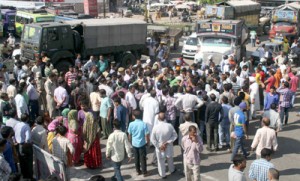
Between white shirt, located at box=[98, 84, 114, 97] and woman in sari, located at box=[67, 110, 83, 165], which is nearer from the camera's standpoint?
woman in sari, located at box=[67, 110, 83, 165]

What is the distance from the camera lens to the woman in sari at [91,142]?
9.65 metres

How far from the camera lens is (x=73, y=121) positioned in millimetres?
9484

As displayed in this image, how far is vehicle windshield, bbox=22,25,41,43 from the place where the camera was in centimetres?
1797

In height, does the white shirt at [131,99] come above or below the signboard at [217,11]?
below

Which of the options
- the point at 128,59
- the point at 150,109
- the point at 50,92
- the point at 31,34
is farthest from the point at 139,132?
the point at 128,59

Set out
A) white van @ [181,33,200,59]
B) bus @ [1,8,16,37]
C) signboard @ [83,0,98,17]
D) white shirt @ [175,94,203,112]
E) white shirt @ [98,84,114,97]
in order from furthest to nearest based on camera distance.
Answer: signboard @ [83,0,98,17], bus @ [1,8,16,37], white van @ [181,33,200,59], white shirt @ [98,84,114,97], white shirt @ [175,94,203,112]

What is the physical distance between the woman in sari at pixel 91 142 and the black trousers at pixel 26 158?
134 centimetres

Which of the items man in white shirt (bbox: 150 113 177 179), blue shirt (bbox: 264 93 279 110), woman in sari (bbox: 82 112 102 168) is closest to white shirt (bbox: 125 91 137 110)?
woman in sari (bbox: 82 112 102 168)

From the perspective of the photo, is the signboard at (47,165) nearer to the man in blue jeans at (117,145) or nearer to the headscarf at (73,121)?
the headscarf at (73,121)

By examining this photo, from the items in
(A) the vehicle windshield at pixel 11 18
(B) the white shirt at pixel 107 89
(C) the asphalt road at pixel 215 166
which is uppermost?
(A) the vehicle windshield at pixel 11 18

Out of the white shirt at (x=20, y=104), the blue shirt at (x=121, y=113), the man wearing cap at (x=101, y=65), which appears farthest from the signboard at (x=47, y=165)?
the man wearing cap at (x=101, y=65)

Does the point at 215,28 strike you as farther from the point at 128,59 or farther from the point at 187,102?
the point at 187,102

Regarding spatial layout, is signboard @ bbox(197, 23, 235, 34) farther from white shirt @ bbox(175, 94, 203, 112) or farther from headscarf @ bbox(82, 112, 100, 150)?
headscarf @ bbox(82, 112, 100, 150)

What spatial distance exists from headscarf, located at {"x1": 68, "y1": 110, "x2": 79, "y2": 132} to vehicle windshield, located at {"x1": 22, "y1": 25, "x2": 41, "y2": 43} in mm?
9241
